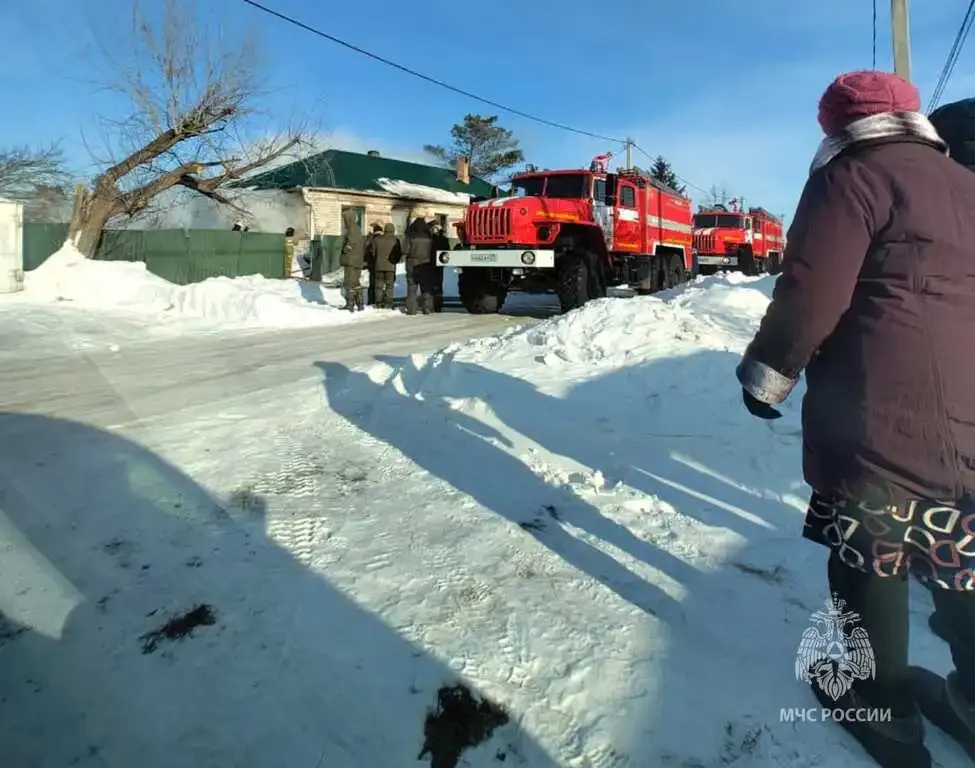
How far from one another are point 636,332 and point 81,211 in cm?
1390

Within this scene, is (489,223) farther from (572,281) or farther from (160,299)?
(160,299)

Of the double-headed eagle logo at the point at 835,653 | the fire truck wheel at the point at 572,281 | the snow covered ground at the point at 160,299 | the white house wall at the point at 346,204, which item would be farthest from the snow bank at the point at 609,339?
the white house wall at the point at 346,204

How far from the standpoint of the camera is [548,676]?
2.31m

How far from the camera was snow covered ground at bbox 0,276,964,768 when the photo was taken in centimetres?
206

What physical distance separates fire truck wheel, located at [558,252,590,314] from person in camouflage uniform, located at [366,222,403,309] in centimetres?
355

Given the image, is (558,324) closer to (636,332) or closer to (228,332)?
(636,332)

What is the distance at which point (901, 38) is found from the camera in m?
8.53

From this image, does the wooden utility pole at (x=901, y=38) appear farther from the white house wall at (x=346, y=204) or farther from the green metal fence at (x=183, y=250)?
the white house wall at (x=346, y=204)

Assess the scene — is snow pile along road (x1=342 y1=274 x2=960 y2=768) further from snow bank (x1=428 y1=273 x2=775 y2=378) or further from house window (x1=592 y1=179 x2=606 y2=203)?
house window (x1=592 y1=179 x2=606 y2=203)

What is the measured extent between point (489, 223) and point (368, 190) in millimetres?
19255

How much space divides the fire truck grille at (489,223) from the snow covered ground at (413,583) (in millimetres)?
7635

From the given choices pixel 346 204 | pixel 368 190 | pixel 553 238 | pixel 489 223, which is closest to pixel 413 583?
pixel 553 238

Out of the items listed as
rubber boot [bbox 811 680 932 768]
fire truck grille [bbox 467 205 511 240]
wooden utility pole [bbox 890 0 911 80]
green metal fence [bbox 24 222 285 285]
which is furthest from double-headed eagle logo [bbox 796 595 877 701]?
green metal fence [bbox 24 222 285 285]

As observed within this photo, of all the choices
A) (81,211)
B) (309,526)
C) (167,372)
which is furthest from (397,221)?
(309,526)
